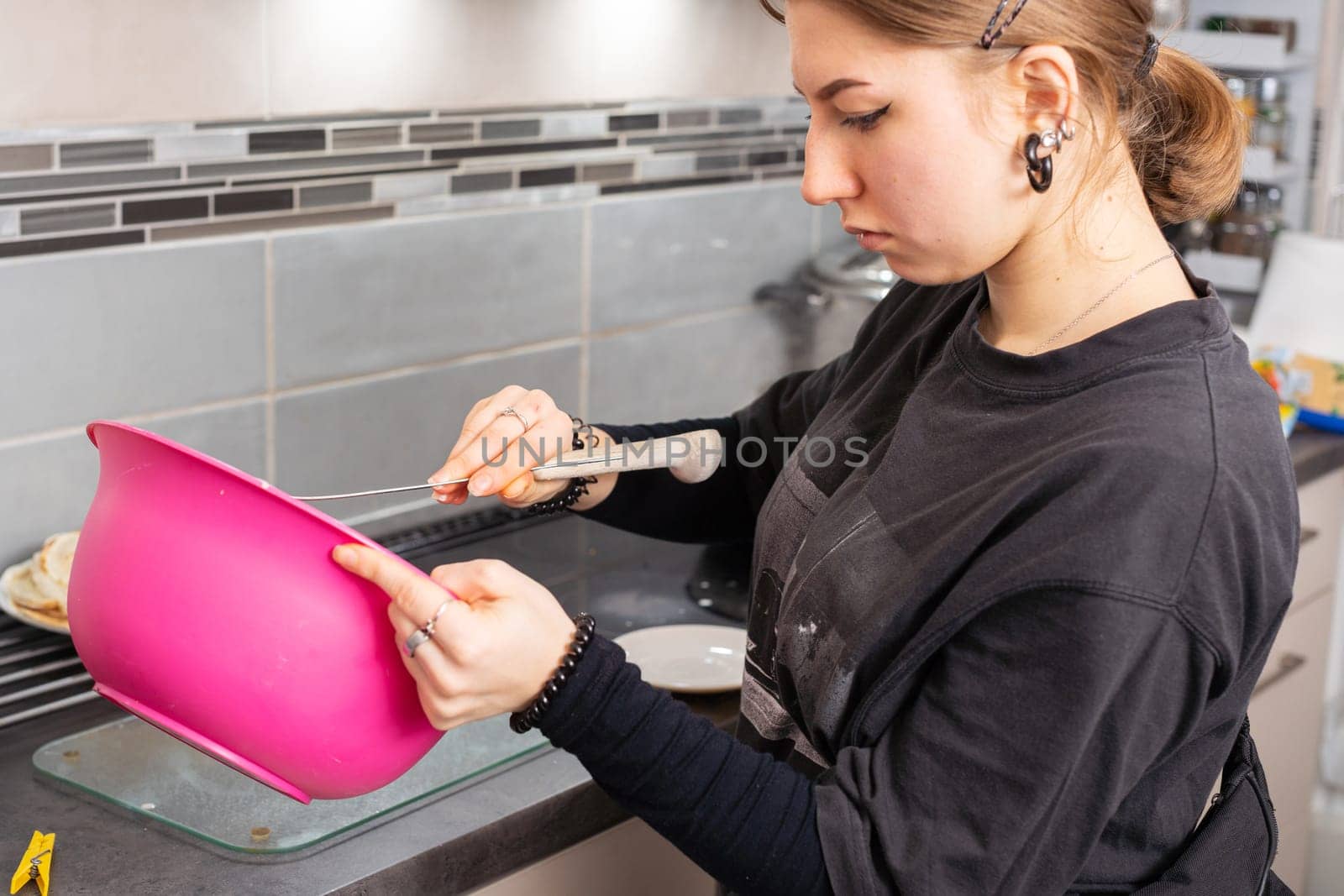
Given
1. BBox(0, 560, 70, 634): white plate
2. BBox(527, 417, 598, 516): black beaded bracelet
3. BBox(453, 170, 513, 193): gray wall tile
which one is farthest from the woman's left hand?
BBox(453, 170, 513, 193): gray wall tile

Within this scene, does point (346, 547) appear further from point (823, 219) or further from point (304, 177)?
point (823, 219)

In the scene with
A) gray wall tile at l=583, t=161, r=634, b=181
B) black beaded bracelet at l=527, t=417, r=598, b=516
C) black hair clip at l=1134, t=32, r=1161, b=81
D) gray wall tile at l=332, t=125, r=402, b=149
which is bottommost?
black beaded bracelet at l=527, t=417, r=598, b=516

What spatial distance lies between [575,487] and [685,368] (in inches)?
30.5

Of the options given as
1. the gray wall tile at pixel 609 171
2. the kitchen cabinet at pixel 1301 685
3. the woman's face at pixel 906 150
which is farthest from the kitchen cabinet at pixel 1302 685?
the woman's face at pixel 906 150

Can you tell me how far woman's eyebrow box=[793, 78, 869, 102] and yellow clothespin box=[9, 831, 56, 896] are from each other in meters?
0.67

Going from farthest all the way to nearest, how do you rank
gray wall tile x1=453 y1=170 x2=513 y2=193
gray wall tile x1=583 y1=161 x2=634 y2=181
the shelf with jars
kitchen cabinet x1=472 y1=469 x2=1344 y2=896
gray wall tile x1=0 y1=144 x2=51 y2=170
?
the shelf with jars, kitchen cabinet x1=472 y1=469 x2=1344 y2=896, gray wall tile x1=583 y1=161 x2=634 y2=181, gray wall tile x1=453 y1=170 x2=513 y2=193, gray wall tile x1=0 y1=144 x2=51 y2=170

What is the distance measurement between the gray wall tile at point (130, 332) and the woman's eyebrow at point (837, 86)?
72 cm

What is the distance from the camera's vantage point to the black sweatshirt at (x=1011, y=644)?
0.70 m

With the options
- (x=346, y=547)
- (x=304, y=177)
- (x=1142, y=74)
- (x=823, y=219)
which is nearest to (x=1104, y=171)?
(x=1142, y=74)

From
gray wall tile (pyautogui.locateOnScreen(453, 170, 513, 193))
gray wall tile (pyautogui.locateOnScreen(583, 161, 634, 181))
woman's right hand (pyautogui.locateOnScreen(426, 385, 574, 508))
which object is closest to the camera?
woman's right hand (pyautogui.locateOnScreen(426, 385, 574, 508))

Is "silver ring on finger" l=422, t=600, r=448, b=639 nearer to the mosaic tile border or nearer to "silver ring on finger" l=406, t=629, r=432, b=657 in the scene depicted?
"silver ring on finger" l=406, t=629, r=432, b=657

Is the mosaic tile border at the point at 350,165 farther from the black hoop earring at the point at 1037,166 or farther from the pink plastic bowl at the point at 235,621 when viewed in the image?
the black hoop earring at the point at 1037,166

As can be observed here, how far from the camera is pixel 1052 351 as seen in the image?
2.57 ft

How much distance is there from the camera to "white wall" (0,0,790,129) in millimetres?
1148
